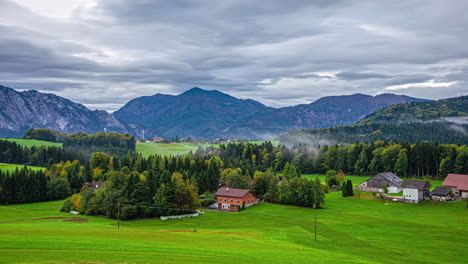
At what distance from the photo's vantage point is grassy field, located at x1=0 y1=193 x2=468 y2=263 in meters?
Answer: 32.3

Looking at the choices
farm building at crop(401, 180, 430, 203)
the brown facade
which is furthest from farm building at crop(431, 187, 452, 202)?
the brown facade

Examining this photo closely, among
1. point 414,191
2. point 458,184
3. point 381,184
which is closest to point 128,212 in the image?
point 414,191

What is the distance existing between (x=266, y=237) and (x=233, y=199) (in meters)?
44.2

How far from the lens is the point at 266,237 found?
52500mm

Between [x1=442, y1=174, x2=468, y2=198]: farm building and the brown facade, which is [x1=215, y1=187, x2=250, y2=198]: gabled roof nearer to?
the brown facade

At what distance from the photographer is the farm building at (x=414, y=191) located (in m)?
90.4

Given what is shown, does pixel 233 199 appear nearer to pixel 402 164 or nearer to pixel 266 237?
pixel 266 237

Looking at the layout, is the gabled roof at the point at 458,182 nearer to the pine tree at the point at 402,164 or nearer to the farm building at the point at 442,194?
the farm building at the point at 442,194

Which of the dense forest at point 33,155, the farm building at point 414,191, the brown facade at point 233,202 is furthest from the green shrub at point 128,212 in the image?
the dense forest at point 33,155

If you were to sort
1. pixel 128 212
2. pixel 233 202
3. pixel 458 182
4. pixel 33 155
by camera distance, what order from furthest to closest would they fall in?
1. pixel 33 155
2. pixel 458 182
3. pixel 233 202
4. pixel 128 212

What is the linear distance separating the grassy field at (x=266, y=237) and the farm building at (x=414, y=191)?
3601 millimetres

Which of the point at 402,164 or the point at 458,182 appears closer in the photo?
the point at 458,182

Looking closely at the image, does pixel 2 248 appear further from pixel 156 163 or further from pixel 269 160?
pixel 269 160

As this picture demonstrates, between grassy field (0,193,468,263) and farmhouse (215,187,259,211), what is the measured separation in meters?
3.68
